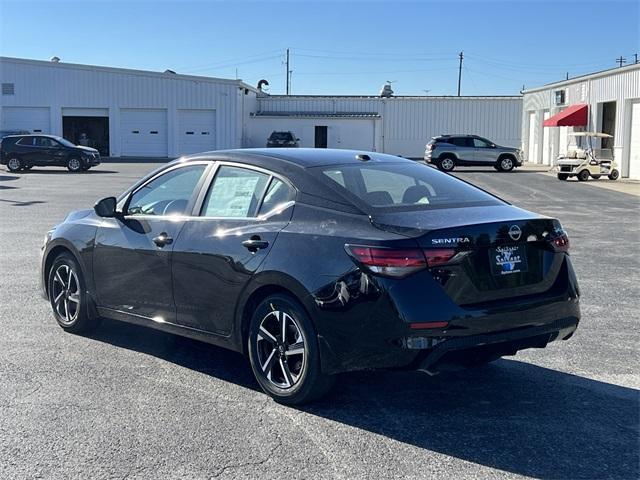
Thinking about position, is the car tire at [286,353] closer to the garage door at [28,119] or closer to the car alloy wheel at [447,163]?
the car alloy wheel at [447,163]

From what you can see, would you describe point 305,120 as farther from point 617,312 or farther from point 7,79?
point 617,312

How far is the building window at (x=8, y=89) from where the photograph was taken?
46312 mm

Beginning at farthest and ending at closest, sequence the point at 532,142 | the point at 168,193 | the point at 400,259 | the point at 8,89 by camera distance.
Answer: the point at 8,89, the point at 532,142, the point at 168,193, the point at 400,259

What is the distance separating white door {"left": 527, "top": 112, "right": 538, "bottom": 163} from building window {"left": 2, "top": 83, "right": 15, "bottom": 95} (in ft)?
104

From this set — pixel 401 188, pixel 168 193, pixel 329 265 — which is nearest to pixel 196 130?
pixel 168 193

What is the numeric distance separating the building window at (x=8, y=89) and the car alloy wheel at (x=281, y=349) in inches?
1831

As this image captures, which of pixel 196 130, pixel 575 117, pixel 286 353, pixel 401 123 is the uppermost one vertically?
pixel 401 123

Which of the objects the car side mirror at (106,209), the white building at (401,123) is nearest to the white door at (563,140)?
the white building at (401,123)

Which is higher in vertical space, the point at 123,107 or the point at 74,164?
the point at 123,107

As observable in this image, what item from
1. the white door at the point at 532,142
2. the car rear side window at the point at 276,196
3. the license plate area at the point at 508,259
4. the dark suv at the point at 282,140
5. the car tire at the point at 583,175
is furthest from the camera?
the dark suv at the point at 282,140

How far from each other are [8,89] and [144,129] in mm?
8590

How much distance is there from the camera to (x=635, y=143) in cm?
2927

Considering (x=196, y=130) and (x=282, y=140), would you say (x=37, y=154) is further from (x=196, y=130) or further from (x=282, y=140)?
(x=282, y=140)

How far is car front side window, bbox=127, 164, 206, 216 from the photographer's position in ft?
18.5
